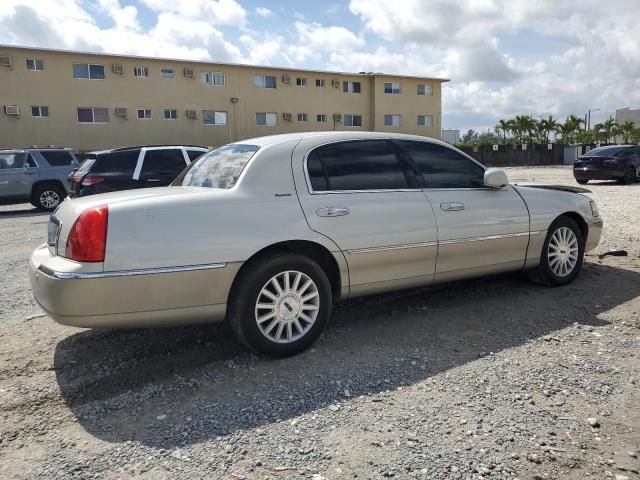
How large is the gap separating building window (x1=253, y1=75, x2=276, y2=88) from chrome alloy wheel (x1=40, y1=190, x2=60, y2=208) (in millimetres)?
21957

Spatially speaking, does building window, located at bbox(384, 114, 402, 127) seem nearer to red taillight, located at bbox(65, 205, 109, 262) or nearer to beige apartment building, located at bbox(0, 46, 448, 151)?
beige apartment building, located at bbox(0, 46, 448, 151)

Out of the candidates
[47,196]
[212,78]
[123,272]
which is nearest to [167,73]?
[212,78]

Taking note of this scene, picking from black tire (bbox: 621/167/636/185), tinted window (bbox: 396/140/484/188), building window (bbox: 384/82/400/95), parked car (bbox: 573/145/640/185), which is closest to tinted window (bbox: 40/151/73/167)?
tinted window (bbox: 396/140/484/188)

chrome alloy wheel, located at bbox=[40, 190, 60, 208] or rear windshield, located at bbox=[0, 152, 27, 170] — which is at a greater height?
rear windshield, located at bbox=[0, 152, 27, 170]

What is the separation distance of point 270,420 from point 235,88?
109 ft

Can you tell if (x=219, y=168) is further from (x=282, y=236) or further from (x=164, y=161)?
(x=164, y=161)

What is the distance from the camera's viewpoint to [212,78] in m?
33.3

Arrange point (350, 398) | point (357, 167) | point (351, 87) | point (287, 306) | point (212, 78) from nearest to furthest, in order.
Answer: point (350, 398)
point (287, 306)
point (357, 167)
point (212, 78)
point (351, 87)

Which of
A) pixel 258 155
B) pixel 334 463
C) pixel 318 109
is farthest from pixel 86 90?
pixel 334 463

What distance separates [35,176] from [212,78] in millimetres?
20544

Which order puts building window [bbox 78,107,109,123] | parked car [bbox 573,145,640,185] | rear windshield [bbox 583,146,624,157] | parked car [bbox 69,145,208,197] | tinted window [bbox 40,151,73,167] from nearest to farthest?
parked car [bbox 69,145,208,197] < tinted window [bbox 40,151,73,167] < parked car [bbox 573,145,640,185] < rear windshield [bbox 583,146,624,157] < building window [bbox 78,107,109,123]

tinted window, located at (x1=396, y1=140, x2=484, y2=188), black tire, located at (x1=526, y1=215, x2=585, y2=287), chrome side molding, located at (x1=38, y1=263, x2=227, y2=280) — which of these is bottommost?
black tire, located at (x1=526, y1=215, x2=585, y2=287)

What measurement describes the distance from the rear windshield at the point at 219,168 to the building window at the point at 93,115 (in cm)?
2870

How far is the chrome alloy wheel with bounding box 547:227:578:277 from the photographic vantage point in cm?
541
